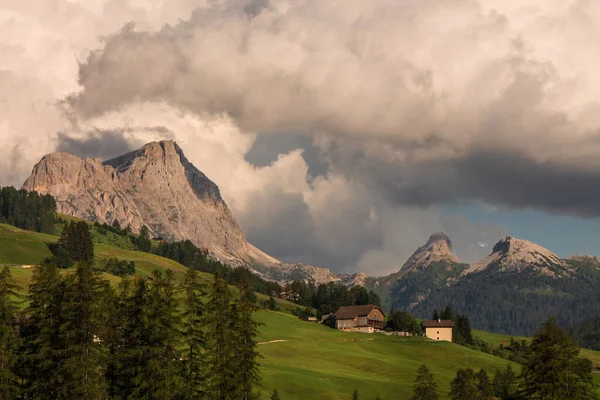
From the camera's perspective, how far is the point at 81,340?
63.6 m

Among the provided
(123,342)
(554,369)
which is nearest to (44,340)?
(123,342)

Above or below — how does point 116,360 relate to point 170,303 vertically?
below

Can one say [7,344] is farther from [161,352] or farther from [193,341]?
[193,341]

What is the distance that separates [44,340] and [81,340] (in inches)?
199

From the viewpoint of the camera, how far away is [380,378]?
14312 cm

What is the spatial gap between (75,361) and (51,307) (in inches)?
294

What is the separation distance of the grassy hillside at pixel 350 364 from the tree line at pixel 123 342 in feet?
154

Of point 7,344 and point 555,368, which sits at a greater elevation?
point 555,368

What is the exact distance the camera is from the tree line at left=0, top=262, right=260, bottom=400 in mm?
63562

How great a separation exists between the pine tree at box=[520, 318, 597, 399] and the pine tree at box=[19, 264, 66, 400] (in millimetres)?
39895

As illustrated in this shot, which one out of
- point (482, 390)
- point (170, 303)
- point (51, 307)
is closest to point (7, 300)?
point (51, 307)

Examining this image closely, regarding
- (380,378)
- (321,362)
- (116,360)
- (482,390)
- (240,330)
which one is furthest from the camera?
(321,362)

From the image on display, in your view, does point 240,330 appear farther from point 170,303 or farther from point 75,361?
point 75,361

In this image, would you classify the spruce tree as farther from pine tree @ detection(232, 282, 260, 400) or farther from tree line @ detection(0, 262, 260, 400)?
pine tree @ detection(232, 282, 260, 400)
